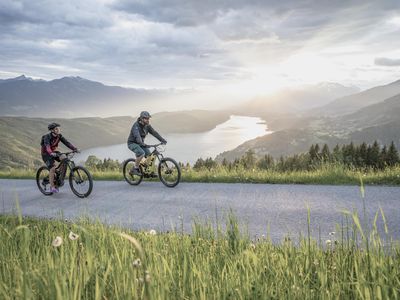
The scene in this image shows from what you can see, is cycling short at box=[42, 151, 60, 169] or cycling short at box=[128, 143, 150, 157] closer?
cycling short at box=[42, 151, 60, 169]

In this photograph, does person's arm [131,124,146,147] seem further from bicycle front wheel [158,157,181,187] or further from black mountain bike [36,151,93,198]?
black mountain bike [36,151,93,198]

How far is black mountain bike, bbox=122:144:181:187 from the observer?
12.3m

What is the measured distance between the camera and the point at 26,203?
10883 millimetres

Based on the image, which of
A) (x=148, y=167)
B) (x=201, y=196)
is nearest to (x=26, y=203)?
(x=148, y=167)

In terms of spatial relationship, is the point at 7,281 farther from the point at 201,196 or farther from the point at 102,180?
the point at 102,180

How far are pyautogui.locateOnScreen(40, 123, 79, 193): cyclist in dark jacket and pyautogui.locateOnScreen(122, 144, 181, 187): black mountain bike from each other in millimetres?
2517

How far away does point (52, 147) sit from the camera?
1148cm

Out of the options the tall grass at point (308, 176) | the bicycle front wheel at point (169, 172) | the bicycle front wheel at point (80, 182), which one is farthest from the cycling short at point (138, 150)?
the bicycle front wheel at point (80, 182)

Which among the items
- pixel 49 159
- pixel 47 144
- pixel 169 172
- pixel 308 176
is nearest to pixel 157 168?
pixel 169 172

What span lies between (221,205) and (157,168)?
14.6ft

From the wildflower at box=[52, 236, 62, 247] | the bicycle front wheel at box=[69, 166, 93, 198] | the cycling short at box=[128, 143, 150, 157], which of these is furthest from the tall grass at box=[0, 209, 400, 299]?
the cycling short at box=[128, 143, 150, 157]

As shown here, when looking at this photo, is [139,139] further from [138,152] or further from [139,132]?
[138,152]

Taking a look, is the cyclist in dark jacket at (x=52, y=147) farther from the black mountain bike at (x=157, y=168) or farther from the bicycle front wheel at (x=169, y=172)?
the bicycle front wheel at (x=169, y=172)

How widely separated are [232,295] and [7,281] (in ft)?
Answer: 6.34
